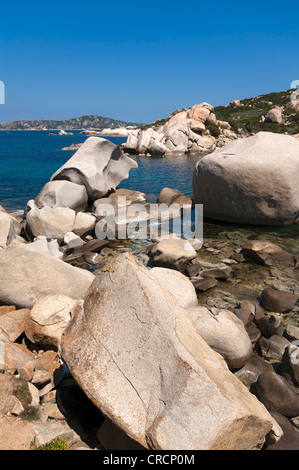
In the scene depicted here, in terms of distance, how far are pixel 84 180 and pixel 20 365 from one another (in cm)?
1289

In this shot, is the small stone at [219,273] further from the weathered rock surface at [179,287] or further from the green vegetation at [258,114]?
the green vegetation at [258,114]

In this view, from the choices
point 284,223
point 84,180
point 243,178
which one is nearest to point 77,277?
point 243,178

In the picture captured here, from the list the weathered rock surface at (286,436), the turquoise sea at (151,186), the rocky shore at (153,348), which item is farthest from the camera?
the turquoise sea at (151,186)

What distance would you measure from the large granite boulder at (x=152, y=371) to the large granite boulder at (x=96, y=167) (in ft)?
43.5

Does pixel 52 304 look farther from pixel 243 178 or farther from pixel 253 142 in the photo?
pixel 253 142

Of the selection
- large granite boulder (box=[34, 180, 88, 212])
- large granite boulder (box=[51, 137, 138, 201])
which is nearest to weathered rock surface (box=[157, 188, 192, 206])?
large granite boulder (box=[51, 137, 138, 201])

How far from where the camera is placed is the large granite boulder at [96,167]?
1725 cm

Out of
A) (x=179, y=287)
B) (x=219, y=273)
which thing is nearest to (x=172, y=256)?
(x=219, y=273)

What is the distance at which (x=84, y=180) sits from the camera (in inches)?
686

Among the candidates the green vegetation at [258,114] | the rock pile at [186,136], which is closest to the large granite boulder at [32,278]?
the rock pile at [186,136]

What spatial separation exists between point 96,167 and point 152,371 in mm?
15015

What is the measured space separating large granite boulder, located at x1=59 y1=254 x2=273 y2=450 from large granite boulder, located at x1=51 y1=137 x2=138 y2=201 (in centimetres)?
1324

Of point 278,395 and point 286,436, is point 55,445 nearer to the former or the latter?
point 286,436

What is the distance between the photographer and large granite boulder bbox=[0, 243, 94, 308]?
292 inches
